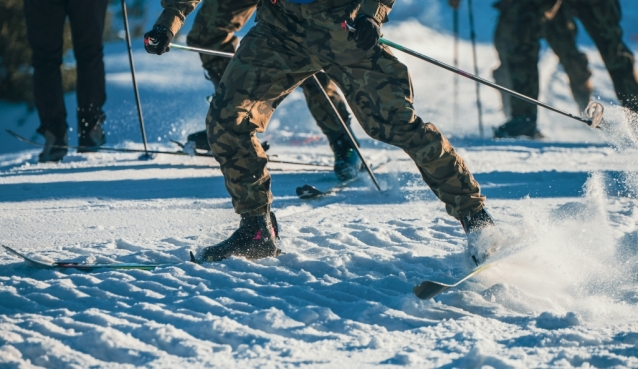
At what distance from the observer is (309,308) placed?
110 inches

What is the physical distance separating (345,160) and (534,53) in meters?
3.31

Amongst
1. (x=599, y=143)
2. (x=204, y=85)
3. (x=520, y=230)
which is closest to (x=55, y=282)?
(x=520, y=230)

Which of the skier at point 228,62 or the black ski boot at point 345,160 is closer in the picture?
the skier at point 228,62

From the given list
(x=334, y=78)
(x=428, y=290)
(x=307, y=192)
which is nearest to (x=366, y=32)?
(x=334, y=78)

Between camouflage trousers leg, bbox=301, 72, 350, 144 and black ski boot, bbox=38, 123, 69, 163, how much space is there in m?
1.92

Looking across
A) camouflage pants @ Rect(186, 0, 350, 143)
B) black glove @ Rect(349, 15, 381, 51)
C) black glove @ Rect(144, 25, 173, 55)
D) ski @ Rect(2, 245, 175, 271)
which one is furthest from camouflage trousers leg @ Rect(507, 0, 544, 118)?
ski @ Rect(2, 245, 175, 271)

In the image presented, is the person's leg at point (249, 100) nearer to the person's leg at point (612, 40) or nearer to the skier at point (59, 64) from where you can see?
the skier at point (59, 64)

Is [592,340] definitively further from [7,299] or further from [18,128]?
[18,128]

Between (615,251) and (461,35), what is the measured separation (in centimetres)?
1407

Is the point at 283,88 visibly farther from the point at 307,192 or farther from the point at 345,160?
the point at 345,160

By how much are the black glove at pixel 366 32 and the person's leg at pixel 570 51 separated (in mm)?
6105

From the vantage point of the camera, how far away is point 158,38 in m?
3.32

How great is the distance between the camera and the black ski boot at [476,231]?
10.6 feet

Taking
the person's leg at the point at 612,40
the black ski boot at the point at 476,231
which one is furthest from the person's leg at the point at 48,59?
the person's leg at the point at 612,40
